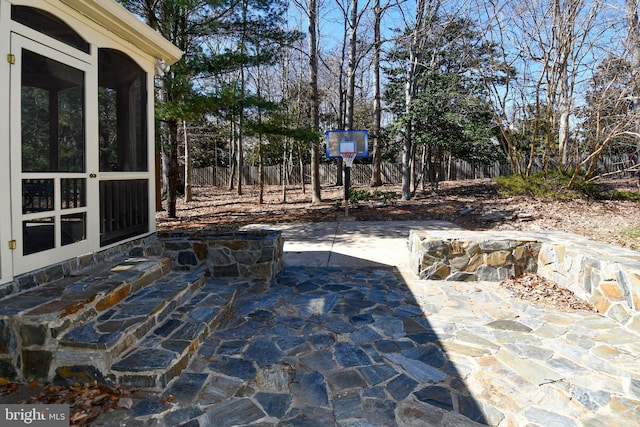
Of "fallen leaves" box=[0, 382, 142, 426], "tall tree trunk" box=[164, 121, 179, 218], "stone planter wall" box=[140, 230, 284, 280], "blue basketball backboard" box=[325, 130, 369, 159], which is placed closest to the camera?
"fallen leaves" box=[0, 382, 142, 426]

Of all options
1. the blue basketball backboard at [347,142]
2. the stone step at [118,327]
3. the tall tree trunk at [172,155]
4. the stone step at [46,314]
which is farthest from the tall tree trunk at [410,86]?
the stone step at [46,314]

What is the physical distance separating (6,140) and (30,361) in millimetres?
1547

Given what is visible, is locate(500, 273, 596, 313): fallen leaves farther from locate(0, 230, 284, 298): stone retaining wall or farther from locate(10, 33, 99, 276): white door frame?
locate(10, 33, 99, 276): white door frame

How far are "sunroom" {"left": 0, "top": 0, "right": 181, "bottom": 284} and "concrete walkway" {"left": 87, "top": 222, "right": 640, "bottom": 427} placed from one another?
58.7 inches

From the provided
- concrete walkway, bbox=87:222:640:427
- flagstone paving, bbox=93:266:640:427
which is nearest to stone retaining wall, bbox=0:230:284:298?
concrete walkway, bbox=87:222:640:427

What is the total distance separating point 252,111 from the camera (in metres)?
9.82

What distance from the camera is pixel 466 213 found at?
9117 mm

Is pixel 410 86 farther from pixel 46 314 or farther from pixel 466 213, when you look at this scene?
pixel 46 314

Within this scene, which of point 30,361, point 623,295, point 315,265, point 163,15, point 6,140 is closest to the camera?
point 30,361

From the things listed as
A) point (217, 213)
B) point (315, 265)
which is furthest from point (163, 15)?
point (315, 265)

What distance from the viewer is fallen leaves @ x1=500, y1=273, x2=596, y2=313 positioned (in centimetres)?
375

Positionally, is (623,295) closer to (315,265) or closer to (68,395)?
(315,265)

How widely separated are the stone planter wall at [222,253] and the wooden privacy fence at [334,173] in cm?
1512

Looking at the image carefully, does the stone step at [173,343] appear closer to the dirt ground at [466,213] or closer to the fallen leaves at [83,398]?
the fallen leaves at [83,398]
